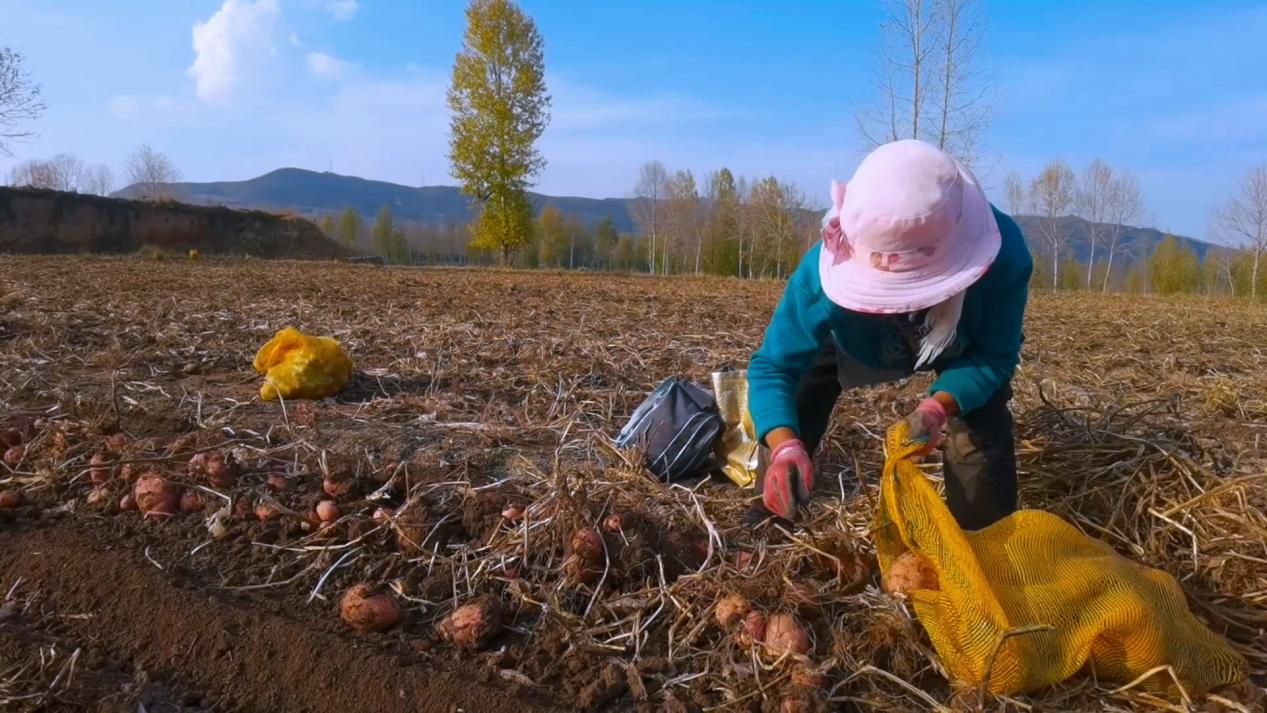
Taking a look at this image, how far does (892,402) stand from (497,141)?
30996mm

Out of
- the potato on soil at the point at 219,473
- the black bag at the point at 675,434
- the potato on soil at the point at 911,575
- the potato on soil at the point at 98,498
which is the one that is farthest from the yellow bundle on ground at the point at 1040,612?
the potato on soil at the point at 98,498

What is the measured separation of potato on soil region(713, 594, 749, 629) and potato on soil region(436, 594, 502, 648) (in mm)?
524

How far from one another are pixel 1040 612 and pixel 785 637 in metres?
0.53

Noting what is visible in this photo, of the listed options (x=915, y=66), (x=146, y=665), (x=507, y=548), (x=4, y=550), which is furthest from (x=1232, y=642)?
(x=915, y=66)

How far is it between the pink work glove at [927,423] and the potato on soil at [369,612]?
1.31 metres

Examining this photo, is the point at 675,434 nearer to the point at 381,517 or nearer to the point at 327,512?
the point at 381,517

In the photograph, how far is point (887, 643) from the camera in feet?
6.03

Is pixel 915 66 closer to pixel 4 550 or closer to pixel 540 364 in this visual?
pixel 540 364

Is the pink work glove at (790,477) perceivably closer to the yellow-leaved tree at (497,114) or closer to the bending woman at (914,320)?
the bending woman at (914,320)

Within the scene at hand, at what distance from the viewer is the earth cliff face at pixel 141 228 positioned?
30.3m

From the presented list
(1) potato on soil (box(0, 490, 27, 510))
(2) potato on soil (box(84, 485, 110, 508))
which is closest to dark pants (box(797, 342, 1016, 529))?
(2) potato on soil (box(84, 485, 110, 508))

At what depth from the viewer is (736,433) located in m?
3.13

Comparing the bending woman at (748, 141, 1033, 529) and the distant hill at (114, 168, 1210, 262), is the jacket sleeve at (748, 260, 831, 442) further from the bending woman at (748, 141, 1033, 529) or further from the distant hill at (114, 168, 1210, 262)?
the distant hill at (114, 168, 1210, 262)

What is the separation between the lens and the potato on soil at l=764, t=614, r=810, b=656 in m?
1.80
